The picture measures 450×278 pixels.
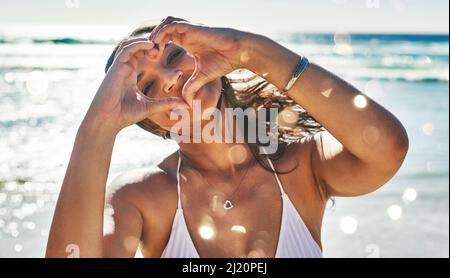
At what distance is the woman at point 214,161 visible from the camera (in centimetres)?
229

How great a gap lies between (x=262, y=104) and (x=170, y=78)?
0.66m

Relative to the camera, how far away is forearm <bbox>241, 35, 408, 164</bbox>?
94.4 inches

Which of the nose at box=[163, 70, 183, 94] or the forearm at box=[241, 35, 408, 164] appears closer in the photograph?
the forearm at box=[241, 35, 408, 164]

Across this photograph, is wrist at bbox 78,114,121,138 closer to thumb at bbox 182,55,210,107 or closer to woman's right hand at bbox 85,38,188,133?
woman's right hand at bbox 85,38,188,133

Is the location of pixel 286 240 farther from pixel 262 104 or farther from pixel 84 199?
pixel 84 199

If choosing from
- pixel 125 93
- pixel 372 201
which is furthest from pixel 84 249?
pixel 372 201

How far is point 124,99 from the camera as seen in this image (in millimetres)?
2402

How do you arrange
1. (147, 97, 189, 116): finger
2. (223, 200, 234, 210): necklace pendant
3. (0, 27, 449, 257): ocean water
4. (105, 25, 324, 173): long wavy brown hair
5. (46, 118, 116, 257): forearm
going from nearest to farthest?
1. (46, 118, 116, 257): forearm
2. (147, 97, 189, 116): finger
3. (223, 200, 234, 210): necklace pendant
4. (105, 25, 324, 173): long wavy brown hair
5. (0, 27, 449, 257): ocean water

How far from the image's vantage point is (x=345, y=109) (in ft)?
7.88

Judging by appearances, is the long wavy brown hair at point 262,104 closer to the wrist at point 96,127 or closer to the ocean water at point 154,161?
the ocean water at point 154,161

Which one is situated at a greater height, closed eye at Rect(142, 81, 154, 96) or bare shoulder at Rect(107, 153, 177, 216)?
closed eye at Rect(142, 81, 154, 96)

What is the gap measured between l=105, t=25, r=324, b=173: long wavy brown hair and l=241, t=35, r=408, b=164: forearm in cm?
57

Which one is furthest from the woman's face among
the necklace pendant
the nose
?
the necklace pendant
